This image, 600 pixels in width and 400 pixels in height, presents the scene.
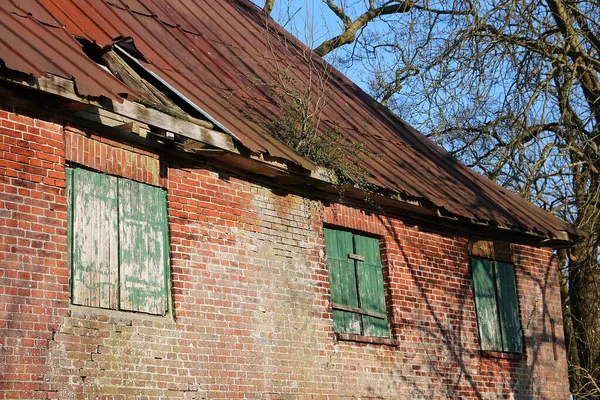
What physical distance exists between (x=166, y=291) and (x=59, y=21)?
106 inches

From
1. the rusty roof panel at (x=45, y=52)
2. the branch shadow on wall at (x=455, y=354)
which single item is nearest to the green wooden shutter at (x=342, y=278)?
the branch shadow on wall at (x=455, y=354)

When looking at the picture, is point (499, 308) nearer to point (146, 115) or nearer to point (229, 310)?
point (229, 310)

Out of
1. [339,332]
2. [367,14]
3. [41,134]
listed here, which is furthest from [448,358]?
[367,14]

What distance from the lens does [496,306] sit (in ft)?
45.4

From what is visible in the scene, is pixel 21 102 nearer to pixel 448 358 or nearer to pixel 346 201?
pixel 346 201

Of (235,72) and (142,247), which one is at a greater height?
(235,72)

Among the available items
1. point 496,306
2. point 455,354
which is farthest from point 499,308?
point 455,354

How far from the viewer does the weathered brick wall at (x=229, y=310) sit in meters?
8.00

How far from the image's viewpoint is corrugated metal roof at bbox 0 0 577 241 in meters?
8.52

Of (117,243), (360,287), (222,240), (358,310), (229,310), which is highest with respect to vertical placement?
(222,240)

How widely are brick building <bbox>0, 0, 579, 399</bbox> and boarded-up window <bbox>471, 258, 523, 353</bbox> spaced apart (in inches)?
1.2

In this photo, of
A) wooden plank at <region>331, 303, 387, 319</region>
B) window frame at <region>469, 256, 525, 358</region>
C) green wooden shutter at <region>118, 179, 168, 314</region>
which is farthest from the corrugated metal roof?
wooden plank at <region>331, 303, 387, 319</region>

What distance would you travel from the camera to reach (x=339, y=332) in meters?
11.2

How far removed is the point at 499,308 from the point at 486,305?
1.01 feet
